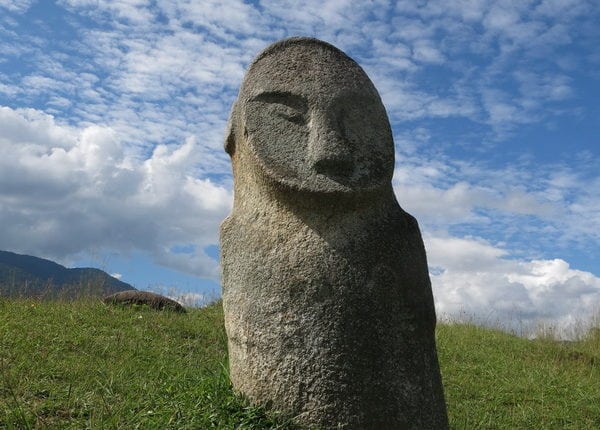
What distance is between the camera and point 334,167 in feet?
13.4

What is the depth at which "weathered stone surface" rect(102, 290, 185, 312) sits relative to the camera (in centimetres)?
977

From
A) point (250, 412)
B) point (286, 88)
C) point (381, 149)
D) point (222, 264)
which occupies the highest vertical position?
point (286, 88)

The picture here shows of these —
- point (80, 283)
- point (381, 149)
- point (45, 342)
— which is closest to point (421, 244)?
point (381, 149)

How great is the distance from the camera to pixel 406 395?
3.85 m

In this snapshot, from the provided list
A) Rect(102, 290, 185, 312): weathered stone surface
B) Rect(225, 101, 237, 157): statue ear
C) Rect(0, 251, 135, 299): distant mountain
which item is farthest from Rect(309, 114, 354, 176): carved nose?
Rect(0, 251, 135, 299): distant mountain

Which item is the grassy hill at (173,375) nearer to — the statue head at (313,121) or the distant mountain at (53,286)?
the distant mountain at (53,286)

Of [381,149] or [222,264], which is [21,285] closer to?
[222,264]

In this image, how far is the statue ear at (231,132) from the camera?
4.56 m

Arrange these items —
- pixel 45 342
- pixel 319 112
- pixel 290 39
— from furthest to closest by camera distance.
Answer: pixel 45 342 < pixel 290 39 < pixel 319 112

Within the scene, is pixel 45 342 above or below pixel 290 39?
below

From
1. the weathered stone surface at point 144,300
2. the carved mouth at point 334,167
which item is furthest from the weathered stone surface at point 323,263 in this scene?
the weathered stone surface at point 144,300

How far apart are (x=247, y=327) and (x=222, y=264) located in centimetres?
51

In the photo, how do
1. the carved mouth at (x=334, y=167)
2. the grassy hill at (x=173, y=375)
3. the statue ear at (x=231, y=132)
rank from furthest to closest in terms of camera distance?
the statue ear at (x=231, y=132)
the grassy hill at (x=173, y=375)
the carved mouth at (x=334, y=167)

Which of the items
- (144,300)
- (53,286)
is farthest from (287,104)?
(53,286)
